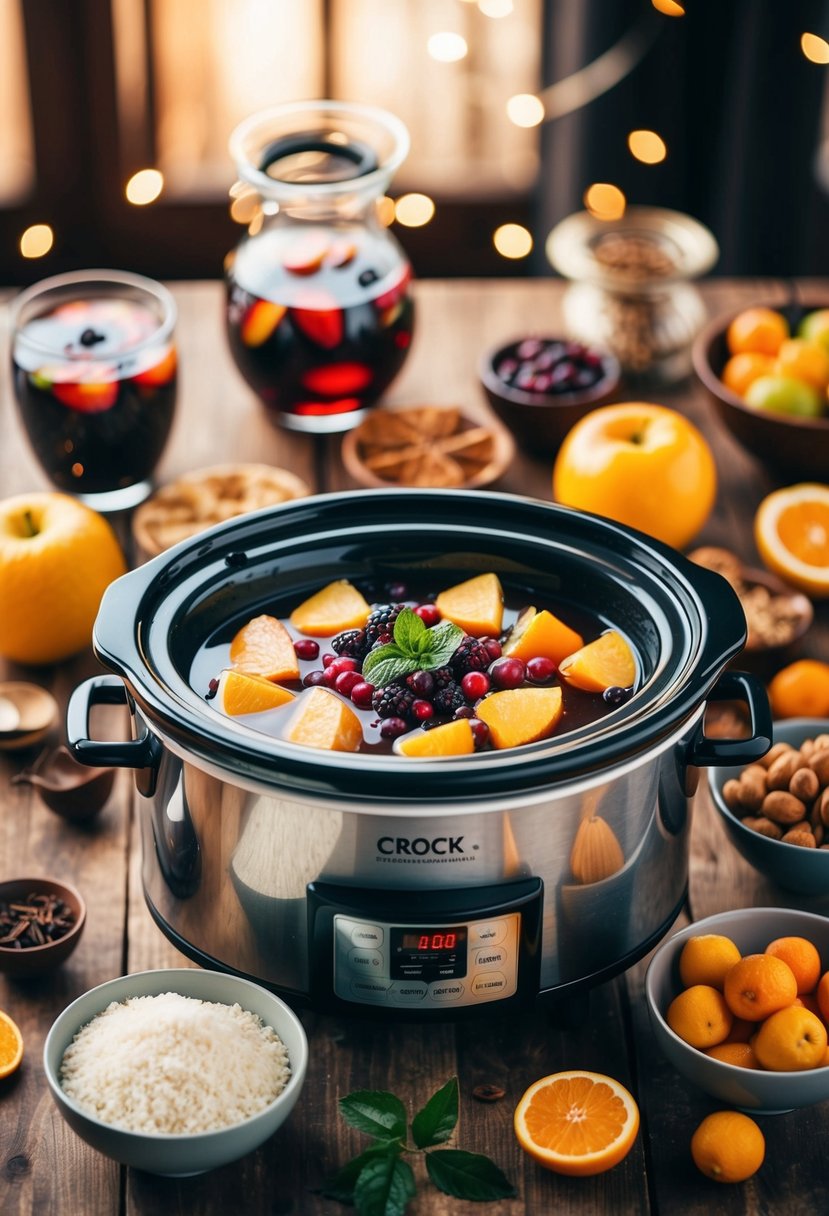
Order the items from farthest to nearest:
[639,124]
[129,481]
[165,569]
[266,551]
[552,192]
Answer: [552,192], [639,124], [129,481], [266,551], [165,569]

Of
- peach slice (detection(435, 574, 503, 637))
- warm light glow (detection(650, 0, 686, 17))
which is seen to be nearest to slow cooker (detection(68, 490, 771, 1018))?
peach slice (detection(435, 574, 503, 637))

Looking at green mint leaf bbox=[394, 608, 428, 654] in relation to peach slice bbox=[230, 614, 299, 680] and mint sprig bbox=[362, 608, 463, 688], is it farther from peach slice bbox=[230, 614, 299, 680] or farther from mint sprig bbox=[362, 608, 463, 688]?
peach slice bbox=[230, 614, 299, 680]

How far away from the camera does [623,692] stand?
1493 mm

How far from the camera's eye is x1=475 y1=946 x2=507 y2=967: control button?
1.38 m

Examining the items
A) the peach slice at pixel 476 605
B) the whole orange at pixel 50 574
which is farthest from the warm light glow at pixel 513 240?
the peach slice at pixel 476 605

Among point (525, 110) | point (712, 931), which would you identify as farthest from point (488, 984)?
point (525, 110)

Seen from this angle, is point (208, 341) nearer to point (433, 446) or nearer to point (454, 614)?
point (433, 446)

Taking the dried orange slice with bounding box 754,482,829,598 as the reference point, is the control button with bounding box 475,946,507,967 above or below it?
above

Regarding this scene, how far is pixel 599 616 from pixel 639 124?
2217mm

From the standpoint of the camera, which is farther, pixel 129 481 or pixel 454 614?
pixel 129 481

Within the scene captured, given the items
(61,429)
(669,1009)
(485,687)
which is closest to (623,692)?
(485,687)

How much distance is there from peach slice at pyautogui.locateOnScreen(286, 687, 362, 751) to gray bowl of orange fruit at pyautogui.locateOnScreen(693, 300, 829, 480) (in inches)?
41.5

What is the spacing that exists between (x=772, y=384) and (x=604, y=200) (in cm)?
156

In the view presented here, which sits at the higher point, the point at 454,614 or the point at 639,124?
the point at 454,614
